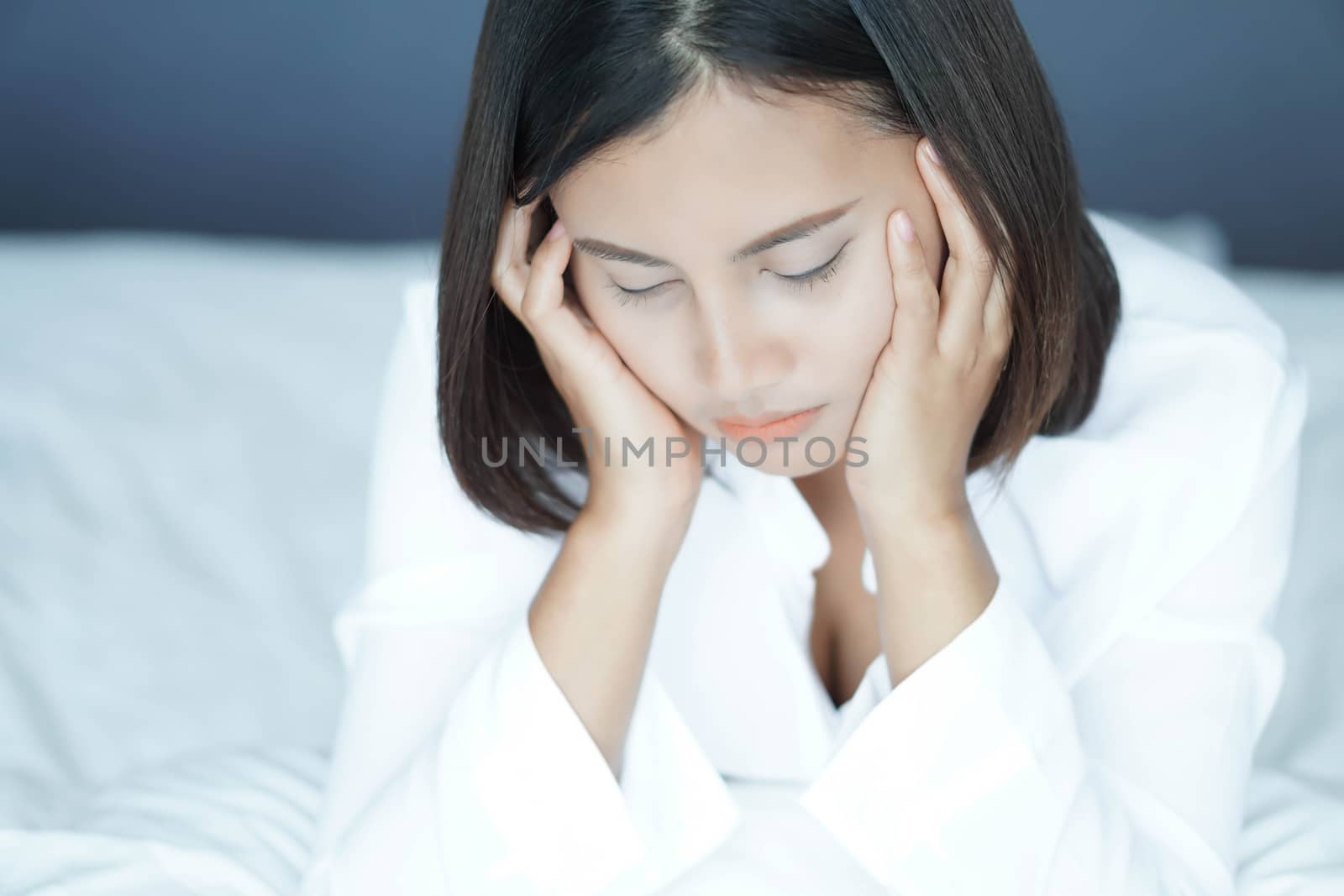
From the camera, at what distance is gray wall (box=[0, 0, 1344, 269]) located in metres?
2.10

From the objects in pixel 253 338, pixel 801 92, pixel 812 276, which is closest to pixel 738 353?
pixel 812 276

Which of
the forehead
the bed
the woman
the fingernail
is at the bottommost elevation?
the bed

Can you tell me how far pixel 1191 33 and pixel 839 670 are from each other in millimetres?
1413

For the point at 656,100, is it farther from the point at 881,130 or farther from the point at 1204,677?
the point at 1204,677

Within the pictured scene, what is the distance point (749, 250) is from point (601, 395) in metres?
0.21

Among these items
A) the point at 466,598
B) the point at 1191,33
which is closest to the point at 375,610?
the point at 466,598

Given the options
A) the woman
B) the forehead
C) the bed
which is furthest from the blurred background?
the forehead

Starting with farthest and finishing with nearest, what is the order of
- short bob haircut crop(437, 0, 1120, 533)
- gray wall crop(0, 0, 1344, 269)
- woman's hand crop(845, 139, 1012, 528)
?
gray wall crop(0, 0, 1344, 269) → woman's hand crop(845, 139, 1012, 528) → short bob haircut crop(437, 0, 1120, 533)

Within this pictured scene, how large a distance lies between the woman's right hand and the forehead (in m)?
0.15

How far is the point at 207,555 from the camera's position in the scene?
61.7 inches

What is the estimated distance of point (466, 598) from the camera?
113 cm

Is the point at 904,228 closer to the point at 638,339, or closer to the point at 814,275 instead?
the point at 814,275

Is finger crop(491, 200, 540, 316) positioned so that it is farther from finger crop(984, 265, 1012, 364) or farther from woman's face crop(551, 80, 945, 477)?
finger crop(984, 265, 1012, 364)

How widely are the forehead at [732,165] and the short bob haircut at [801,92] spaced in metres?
0.01
